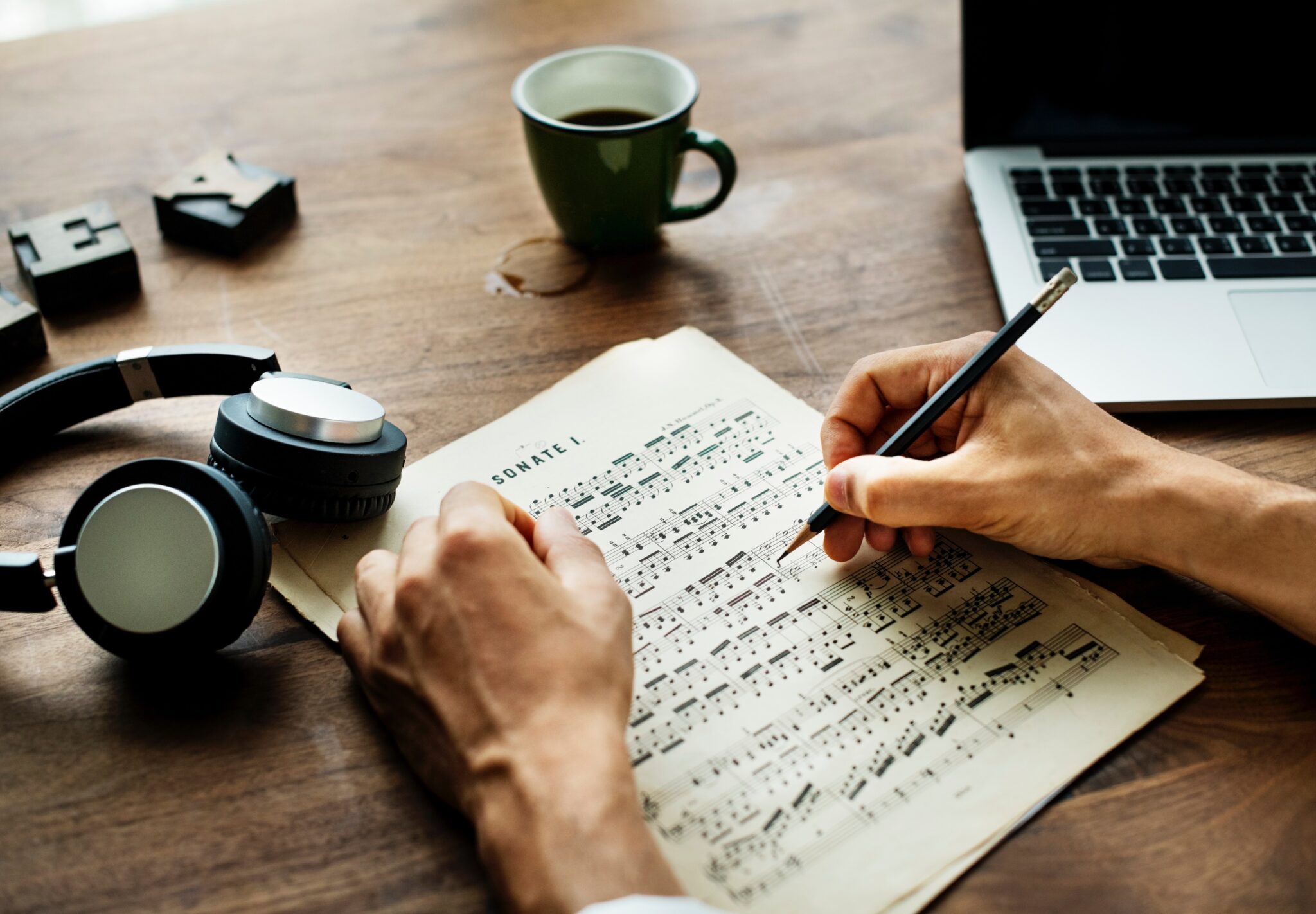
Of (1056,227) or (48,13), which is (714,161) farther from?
(48,13)

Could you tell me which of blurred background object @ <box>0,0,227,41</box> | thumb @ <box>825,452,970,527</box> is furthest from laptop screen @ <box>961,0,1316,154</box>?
blurred background object @ <box>0,0,227,41</box>

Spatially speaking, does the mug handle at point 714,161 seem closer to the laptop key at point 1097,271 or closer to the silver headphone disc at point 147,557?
the laptop key at point 1097,271

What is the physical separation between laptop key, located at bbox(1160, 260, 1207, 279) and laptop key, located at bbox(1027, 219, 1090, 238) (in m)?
0.08

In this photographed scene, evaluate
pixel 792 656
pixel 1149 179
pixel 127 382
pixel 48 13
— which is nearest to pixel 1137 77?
pixel 1149 179

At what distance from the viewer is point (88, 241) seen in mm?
960

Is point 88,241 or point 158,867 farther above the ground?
point 88,241

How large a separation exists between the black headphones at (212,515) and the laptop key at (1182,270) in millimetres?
689

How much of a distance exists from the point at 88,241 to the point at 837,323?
709 mm

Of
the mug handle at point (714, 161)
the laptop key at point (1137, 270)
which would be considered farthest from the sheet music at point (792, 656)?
the laptop key at point (1137, 270)

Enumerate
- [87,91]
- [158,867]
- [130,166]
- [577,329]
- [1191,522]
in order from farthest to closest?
[87,91]
[130,166]
[577,329]
[1191,522]
[158,867]

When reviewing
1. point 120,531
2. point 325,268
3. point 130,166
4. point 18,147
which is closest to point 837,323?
point 325,268

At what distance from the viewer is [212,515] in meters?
0.61

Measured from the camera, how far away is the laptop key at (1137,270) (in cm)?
92

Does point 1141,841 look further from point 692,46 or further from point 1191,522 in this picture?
point 692,46
